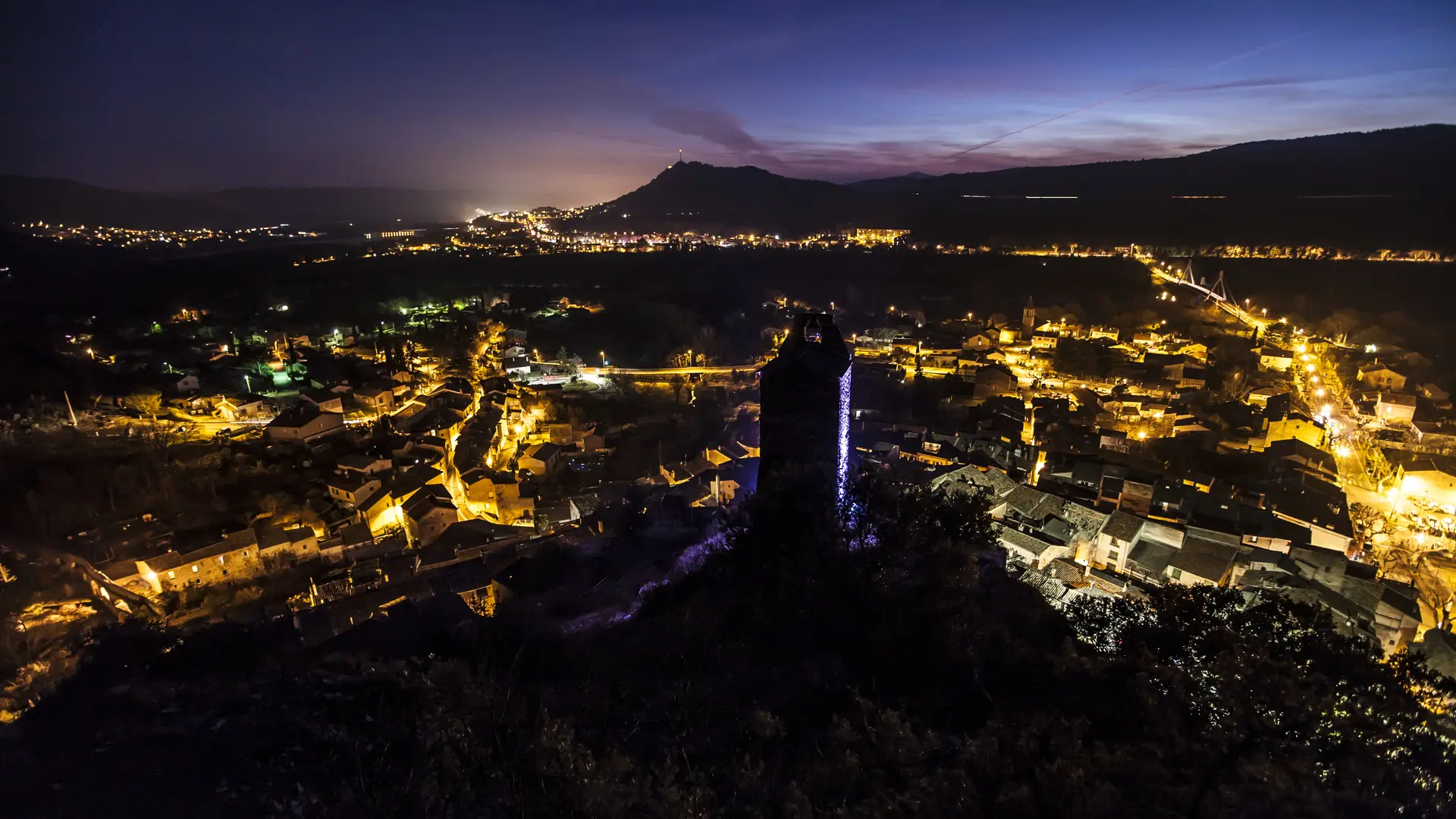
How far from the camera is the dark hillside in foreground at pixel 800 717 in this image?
3908 millimetres

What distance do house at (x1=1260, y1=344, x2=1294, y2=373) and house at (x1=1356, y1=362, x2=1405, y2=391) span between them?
2.74 m

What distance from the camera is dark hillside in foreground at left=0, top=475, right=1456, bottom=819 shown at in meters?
3.91

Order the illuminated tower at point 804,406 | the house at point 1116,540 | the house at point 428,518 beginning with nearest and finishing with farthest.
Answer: the illuminated tower at point 804,406
the house at point 1116,540
the house at point 428,518

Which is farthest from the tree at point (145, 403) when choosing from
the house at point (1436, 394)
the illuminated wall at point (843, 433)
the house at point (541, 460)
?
the house at point (1436, 394)

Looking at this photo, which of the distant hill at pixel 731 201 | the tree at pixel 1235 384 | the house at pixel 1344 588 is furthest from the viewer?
the distant hill at pixel 731 201

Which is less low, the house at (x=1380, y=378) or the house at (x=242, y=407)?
the house at (x=1380, y=378)

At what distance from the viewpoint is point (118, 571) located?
14.2m

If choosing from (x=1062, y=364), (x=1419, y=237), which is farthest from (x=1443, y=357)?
(x=1419, y=237)

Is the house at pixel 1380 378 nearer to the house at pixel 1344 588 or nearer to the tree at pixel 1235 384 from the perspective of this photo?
the tree at pixel 1235 384

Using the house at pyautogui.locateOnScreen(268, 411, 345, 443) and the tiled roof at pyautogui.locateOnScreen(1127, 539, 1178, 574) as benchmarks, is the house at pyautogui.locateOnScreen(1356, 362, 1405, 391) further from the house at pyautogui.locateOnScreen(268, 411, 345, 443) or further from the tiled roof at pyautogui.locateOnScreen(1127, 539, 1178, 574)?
the house at pyautogui.locateOnScreen(268, 411, 345, 443)

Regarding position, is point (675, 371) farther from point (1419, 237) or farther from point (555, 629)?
point (1419, 237)

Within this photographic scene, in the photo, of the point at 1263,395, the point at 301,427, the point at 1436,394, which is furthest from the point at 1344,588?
the point at 301,427

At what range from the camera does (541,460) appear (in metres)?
21.0

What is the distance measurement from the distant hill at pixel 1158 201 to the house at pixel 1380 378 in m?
40.7
